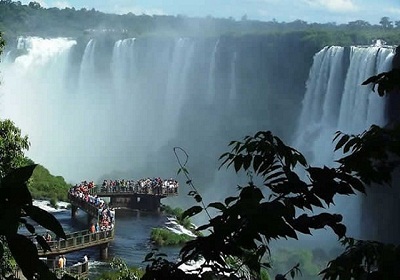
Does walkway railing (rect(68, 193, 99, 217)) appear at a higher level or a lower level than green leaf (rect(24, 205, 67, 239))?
lower

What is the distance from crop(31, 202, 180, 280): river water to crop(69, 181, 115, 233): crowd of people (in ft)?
1.69

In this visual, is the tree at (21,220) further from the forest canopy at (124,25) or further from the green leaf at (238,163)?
the forest canopy at (124,25)

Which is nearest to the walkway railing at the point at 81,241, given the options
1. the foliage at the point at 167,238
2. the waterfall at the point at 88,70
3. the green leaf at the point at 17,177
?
the foliage at the point at 167,238

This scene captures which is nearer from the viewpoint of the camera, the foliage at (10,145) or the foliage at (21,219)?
the foliage at (21,219)

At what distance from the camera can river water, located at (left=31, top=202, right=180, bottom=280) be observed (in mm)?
14250

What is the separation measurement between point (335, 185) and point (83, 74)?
38.9m

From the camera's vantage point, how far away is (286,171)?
1823 mm

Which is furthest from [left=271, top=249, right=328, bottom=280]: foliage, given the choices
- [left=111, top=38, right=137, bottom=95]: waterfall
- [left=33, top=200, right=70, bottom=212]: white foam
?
[left=111, top=38, right=137, bottom=95]: waterfall

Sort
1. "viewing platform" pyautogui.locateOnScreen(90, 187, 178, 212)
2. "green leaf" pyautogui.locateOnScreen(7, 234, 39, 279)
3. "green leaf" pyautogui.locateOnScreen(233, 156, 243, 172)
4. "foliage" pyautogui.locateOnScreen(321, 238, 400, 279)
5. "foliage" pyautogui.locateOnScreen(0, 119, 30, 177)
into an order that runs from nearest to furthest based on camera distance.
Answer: "green leaf" pyautogui.locateOnScreen(7, 234, 39, 279), "green leaf" pyautogui.locateOnScreen(233, 156, 243, 172), "foliage" pyautogui.locateOnScreen(321, 238, 400, 279), "foliage" pyautogui.locateOnScreen(0, 119, 30, 177), "viewing platform" pyautogui.locateOnScreen(90, 187, 178, 212)

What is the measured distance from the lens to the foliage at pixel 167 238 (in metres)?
16.3

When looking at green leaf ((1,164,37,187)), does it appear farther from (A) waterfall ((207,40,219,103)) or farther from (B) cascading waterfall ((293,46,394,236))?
(A) waterfall ((207,40,219,103))

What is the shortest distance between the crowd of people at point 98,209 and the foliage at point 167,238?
111 cm

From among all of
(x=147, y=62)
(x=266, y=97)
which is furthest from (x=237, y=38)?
(x=147, y=62)

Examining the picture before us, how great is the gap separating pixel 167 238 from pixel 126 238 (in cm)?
103
